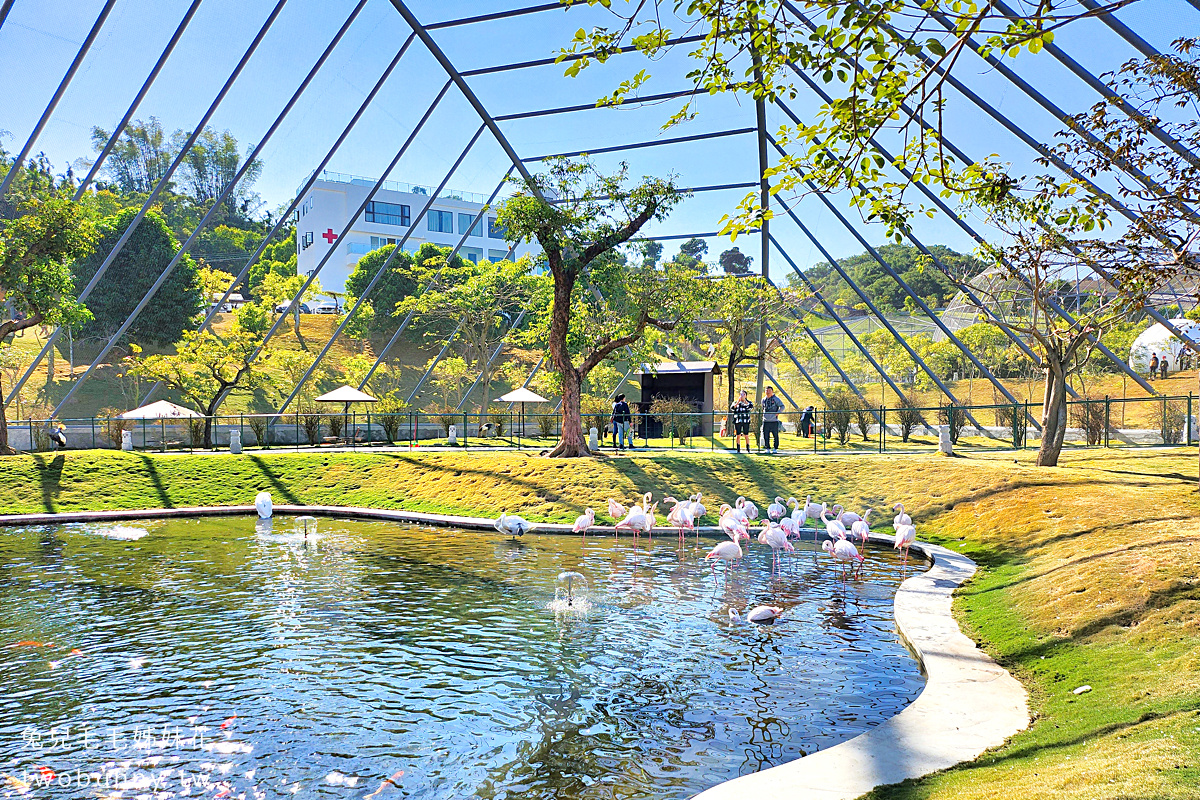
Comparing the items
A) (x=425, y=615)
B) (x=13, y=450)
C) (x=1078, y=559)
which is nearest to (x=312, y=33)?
(x=13, y=450)

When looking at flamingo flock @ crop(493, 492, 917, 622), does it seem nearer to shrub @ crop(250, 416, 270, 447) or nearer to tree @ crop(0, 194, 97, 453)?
tree @ crop(0, 194, 97, 453)

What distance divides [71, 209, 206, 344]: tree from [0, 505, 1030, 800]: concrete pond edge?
44.9 meters

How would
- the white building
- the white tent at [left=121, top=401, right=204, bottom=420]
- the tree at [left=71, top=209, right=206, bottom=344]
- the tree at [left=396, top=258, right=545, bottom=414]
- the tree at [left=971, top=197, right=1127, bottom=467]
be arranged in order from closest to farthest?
the tree at [left=971, top=197, right=1127, bottom=467], the white tent at [left=121, top=401, right=204, bottom=420], the tree at [left=396, top=258, right=545, bottom=414], the tree at [left=71, top=209, right=206, bottom=344], the white building

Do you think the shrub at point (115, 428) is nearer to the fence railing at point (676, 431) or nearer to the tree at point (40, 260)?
the fence railing at point (676, 431)

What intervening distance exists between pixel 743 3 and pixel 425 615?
7.59 m

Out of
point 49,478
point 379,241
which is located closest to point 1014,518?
point 49,478

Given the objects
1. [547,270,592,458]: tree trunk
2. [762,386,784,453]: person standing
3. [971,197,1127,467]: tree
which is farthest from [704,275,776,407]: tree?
[971,197,1127,467]: tree

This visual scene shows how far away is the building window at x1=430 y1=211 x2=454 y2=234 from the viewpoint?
70.4 metres

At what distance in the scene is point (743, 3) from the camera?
20.0 feet

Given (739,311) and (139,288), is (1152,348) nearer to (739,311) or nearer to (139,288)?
(739,311)

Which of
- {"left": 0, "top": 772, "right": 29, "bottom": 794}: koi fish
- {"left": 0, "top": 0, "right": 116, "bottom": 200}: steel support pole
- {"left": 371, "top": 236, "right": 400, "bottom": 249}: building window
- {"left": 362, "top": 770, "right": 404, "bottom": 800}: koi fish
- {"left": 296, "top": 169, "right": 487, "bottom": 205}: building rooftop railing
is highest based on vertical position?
{"left": 296, "top": 169, "right": 487, "bottom": 205}: building rooftop railing

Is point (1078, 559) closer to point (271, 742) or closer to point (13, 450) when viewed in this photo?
point (271, 742)

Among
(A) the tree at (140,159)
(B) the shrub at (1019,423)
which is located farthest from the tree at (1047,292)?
(A) the tree at (140,159)

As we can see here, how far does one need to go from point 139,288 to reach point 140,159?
92.8ft
